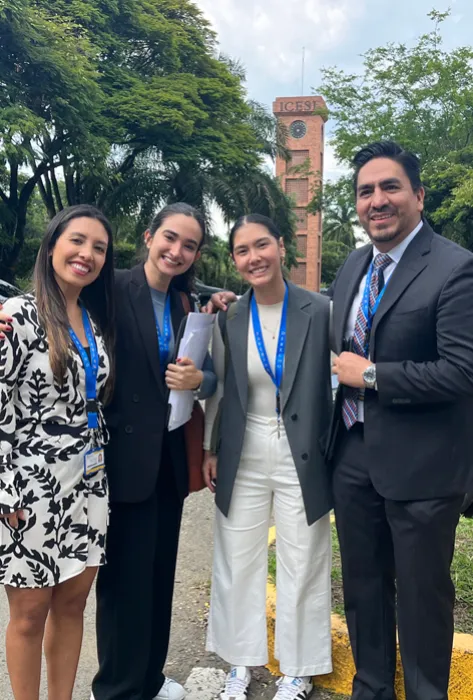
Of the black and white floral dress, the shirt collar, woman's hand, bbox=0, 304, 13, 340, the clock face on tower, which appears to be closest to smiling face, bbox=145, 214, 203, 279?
the black and white floral dress

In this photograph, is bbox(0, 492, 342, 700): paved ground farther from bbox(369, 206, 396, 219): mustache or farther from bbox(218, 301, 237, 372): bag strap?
bbox(369, 206, 396, 219): mustache

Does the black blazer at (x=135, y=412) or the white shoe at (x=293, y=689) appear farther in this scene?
the white shoe at (x=293, y=689)

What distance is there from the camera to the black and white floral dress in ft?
6.79

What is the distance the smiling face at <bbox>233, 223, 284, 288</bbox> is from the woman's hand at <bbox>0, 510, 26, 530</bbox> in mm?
1329

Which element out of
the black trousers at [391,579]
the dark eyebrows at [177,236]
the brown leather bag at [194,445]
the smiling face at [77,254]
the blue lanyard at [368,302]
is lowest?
the black trousers at [391,579]

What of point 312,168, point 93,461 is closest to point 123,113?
point 93,461

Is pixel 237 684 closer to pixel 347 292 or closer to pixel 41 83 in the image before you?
pixel 347 292

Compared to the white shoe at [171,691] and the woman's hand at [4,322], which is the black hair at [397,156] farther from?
the white shoe at [171,691]

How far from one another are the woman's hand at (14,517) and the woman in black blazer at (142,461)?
400 mm

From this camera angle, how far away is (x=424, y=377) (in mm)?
2182

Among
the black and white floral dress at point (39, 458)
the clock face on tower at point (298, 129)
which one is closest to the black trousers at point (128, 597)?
the black and white floral dress at point (39, 458)

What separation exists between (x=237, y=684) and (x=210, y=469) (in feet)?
3.20

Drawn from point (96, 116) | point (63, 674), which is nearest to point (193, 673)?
point (63, 674)

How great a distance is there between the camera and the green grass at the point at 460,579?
3.04 m
